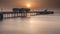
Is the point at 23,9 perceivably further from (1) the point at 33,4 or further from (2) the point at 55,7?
(2) the point at 55,7

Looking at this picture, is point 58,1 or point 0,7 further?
point 58,1

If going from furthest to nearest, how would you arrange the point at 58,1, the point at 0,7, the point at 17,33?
the point at 58,1 < the point at 0,7 < the point at 17,33

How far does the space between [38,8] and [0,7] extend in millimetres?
2042

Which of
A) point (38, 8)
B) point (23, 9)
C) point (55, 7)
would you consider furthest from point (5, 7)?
point (55, 7)

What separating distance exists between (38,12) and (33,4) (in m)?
0.70

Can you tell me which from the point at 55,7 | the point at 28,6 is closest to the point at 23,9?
the point at 28,6

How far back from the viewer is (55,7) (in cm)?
905

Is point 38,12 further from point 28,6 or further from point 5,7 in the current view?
point 5,7

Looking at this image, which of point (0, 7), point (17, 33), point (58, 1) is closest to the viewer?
point (17, 33)

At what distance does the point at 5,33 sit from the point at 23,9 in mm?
5457

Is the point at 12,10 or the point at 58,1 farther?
the point at 58,1

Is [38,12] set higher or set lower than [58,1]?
lower

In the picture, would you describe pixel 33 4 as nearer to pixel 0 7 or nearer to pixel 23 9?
pixel 23 9

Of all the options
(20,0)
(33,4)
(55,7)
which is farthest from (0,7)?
(55,7)
